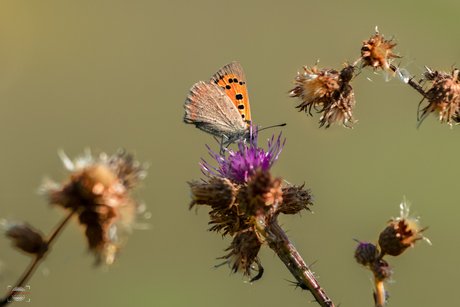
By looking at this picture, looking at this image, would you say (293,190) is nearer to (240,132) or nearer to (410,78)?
(410,78)

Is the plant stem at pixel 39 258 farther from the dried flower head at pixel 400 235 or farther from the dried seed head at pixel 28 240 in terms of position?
the dried flower head at pixel 400 235

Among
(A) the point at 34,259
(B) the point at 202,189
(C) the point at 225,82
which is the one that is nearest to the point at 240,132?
(C) the point at 225,82

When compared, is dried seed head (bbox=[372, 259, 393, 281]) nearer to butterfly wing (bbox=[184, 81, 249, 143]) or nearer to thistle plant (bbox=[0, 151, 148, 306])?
thistle plant (bbox=[0, 151, 148, 306])

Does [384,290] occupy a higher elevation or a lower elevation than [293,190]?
lower

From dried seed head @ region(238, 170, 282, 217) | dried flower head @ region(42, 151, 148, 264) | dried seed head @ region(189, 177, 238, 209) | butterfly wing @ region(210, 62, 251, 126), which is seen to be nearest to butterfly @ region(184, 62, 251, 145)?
butterfly wing @ region(210, 62, 251, 126)

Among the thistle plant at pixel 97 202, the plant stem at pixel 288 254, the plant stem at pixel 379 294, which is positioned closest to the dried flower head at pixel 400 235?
the plant stem at pixel 379 294

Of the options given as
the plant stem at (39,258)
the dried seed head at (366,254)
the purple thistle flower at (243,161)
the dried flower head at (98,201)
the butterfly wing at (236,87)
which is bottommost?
the plant stem at (39,258)

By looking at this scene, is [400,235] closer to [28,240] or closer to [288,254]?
[288,254]
